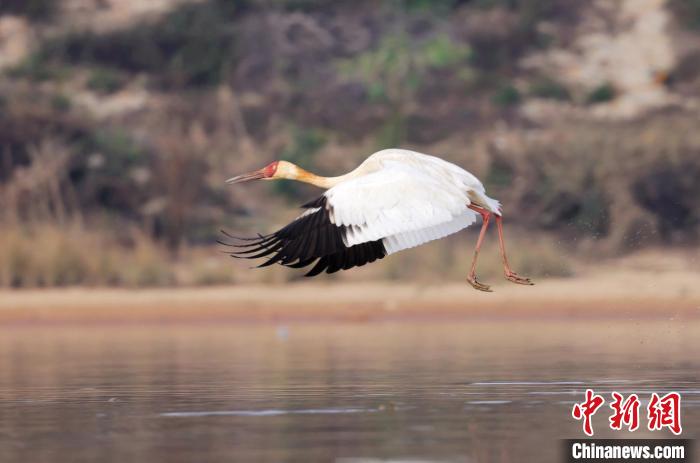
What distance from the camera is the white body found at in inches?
441

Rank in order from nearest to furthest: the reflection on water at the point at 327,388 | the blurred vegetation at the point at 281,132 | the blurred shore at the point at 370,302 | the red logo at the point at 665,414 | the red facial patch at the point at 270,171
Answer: the reflection on water at the point at 327,388 < the red logo at the point at 665,414 < the red facial patch at the point at 270,171 < the blurred shore at the point at 370,302 < the blurred vegetation at the point at 281,132

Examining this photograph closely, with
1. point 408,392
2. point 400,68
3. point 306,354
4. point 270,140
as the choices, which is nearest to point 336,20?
point 400,68

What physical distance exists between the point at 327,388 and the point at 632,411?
9.29 ft

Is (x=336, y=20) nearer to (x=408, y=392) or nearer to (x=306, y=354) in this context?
(x=306, y=354)

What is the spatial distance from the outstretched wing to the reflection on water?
1.14 m

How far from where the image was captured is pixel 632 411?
1120cm

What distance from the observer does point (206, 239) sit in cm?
2569

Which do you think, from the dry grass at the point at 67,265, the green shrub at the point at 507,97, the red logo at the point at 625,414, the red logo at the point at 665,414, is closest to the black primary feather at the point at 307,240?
the red logo at the point at 625,414

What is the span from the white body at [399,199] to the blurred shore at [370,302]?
9.04 meters

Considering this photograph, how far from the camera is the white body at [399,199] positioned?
441 inches

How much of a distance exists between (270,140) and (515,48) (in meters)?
6.05

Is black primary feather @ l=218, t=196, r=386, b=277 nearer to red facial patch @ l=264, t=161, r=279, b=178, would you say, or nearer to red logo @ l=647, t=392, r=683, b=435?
red facial patch @ l=264, t=161, r=279, b=178

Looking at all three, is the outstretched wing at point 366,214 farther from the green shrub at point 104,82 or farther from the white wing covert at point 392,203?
the green shrub at point 104,82

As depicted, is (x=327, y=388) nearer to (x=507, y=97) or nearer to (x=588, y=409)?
(x=588, y=409)
